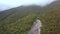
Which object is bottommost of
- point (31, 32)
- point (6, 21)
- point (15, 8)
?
point (31, 32)

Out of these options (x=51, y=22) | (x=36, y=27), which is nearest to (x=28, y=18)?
(x=36, y=27)

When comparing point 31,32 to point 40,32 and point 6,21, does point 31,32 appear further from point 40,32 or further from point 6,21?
point 6,21

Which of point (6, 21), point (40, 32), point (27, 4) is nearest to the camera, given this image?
point (40, 32)

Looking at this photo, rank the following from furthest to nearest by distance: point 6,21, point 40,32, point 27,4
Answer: point 27,4 < point 6,21 < point 40,32

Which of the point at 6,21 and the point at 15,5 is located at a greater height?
the point at 15,5

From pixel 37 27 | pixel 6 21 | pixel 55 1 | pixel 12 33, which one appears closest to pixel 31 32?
pixel 37 27

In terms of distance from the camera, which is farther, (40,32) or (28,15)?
(28,15)

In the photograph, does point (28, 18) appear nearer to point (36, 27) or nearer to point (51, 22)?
point (36, 27)
